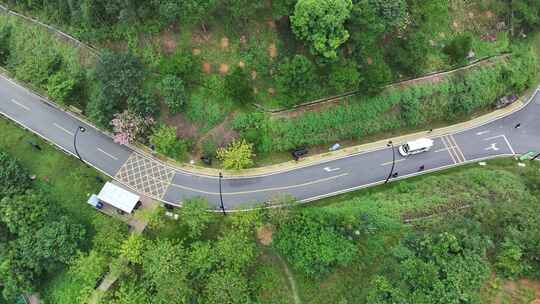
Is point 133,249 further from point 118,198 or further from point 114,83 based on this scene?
point 114,83

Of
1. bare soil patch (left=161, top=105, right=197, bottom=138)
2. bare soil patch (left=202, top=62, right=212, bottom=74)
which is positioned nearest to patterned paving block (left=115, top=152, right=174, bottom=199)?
bare soil patch (left=161, top=105, right=197, bottom=138)

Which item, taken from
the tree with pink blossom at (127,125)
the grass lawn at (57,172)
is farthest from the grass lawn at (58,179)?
the tree with pink blossom at (127,125)

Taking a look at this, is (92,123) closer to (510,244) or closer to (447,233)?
(447,233)

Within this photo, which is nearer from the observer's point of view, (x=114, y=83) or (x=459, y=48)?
(x=114, y=83)

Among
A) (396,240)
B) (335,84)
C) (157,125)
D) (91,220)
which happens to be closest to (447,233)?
(396,240)

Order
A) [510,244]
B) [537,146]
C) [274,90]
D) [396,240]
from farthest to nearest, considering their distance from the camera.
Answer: [537,146], [274,90], [396,240], [510,244]

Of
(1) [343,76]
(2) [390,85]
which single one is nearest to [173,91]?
(1) [343,76]
